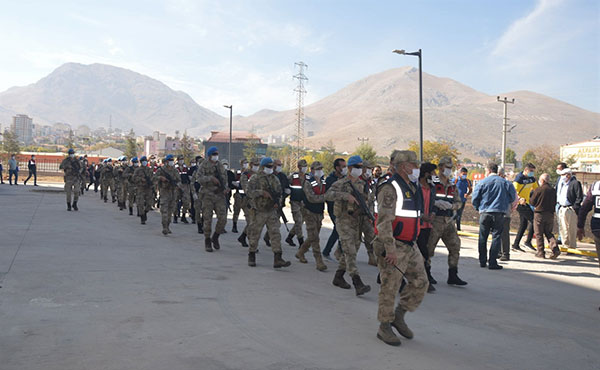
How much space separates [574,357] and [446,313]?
1.69 m

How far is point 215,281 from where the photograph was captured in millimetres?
7188

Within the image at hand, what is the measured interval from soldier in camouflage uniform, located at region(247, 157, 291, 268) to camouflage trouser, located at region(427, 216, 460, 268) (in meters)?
2.63

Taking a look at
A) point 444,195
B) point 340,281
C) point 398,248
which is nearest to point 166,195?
point 340,281

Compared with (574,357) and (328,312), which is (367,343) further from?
(574,357)

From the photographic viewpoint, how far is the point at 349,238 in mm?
7086

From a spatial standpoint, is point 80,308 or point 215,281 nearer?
point 80,308

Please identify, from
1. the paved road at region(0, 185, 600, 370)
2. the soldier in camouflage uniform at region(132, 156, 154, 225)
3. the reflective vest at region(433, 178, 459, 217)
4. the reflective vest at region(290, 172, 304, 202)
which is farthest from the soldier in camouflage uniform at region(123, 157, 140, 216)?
the reflective vest at region(433, 178, 459, 217)

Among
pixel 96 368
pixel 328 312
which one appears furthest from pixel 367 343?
pixel 96 368

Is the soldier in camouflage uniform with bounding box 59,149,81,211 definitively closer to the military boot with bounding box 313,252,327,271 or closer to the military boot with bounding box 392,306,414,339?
the military boot with bounding box 313,252,327,271

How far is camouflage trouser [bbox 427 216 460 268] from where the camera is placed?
800cm

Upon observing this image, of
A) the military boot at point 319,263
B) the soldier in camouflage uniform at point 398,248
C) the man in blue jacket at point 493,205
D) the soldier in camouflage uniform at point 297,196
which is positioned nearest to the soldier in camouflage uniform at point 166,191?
the soldier in camouflage uniform at point 297,196

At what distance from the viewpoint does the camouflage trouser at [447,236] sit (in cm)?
800

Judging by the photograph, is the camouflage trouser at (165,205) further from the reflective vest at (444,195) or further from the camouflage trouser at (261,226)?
the reflective vest at (444,195)

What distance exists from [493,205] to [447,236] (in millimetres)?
1892
